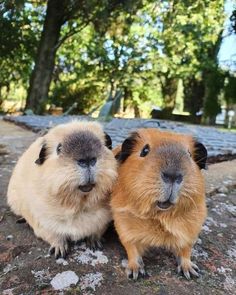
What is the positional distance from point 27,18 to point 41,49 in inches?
117

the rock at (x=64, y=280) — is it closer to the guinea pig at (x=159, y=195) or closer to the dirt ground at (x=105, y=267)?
the dirt ground at (x=105, y=267)

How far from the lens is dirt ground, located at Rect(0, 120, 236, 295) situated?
179 cm

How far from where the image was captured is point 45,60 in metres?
13.2

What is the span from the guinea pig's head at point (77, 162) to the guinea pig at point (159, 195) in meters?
0.10

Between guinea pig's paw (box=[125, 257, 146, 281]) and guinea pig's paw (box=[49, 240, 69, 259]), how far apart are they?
1.10ft

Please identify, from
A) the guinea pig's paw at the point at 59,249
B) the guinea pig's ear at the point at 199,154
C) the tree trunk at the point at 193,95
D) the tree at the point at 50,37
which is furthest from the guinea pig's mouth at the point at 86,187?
the tree trunk at the point at 193,95

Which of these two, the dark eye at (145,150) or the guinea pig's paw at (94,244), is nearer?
the dark eye at (145,150)

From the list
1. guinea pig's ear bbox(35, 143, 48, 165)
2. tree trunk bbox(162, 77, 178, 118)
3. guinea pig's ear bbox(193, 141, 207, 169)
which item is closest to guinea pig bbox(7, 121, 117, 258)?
guinea pig's ear bbox(35, 143, 48, 165)

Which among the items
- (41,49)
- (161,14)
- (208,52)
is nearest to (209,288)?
(41,49)

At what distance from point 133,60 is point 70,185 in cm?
1854

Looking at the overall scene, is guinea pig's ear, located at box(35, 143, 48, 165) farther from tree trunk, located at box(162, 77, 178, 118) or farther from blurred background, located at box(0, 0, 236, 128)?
tree trunk, located at box(162, 77, 178, 118)

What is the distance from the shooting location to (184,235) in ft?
5.95

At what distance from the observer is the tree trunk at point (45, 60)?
13.1m

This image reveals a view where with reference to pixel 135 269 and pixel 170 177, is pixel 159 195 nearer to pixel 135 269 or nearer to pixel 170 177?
pixel 170 177
